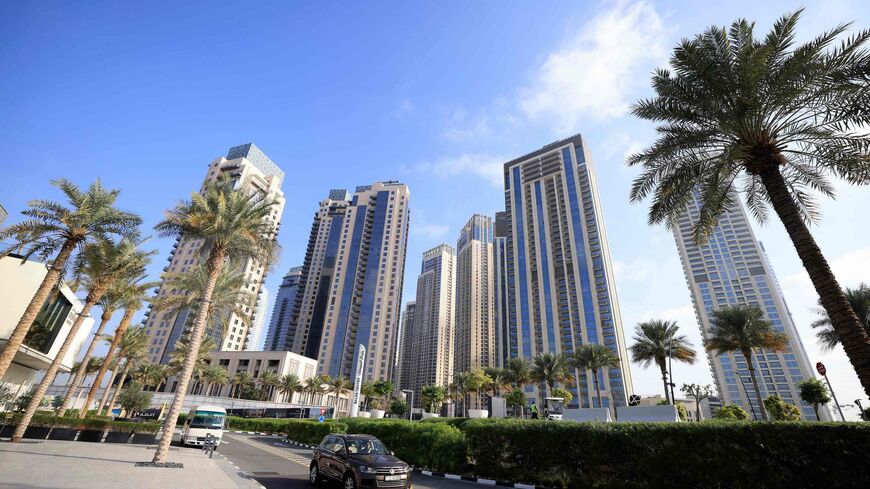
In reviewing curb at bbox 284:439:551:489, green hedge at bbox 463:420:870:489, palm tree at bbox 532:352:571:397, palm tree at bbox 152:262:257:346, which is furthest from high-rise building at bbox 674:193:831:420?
palm tree at bbox 152:262:257:346

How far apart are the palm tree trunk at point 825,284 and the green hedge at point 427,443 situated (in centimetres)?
1343

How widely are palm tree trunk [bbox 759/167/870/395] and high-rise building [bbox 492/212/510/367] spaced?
122016 mm

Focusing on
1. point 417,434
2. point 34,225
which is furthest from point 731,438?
point 34,225

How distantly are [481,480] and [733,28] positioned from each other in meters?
19.5

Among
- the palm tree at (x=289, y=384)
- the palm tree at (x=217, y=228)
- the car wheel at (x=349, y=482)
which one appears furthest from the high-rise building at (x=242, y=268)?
the car wheel at (x=349, y=482)

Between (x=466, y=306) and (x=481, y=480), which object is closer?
(x=481, y=480)

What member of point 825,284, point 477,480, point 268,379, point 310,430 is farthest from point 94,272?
point 268,379

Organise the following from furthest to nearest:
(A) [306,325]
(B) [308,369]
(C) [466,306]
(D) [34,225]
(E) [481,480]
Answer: (C) [466,306]
(A) [306,325]
(B) [308,369]
(D) [34,225]
(E) [481,480]

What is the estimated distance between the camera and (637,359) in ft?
141

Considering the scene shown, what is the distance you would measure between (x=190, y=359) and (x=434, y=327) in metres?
170

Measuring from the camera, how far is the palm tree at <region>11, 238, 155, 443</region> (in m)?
20.3

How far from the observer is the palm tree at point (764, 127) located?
427 inches

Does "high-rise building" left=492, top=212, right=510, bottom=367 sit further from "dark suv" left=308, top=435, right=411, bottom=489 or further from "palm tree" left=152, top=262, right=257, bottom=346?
"dark suv" left=308, top=435, right=411, bottom=489

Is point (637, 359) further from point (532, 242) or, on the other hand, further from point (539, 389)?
point (532, 242)
